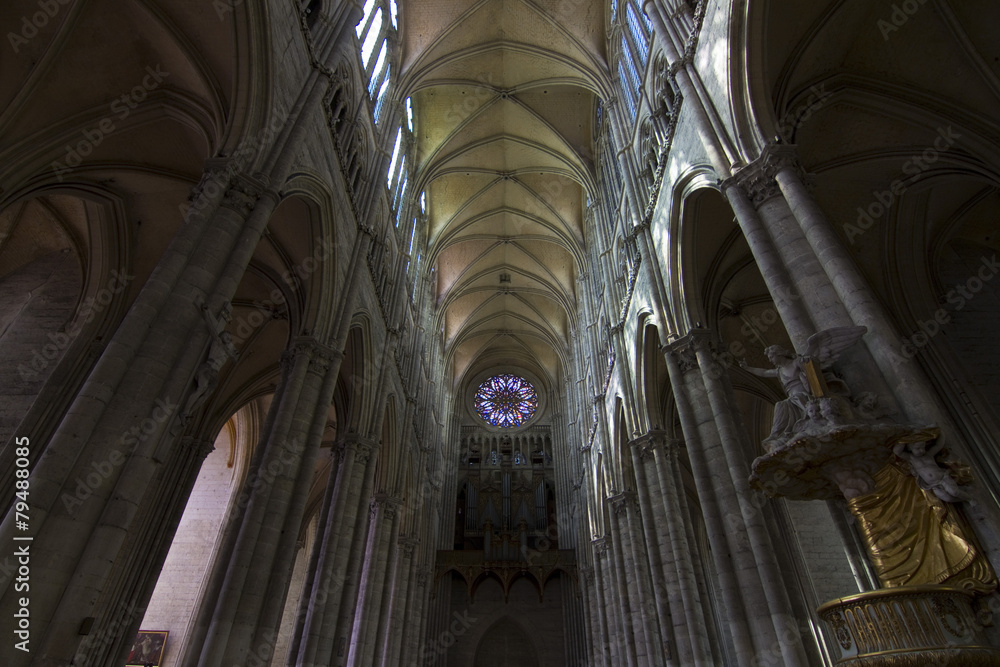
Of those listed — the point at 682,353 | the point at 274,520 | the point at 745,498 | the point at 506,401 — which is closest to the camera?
the point at 745,498

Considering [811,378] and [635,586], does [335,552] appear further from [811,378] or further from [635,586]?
[811,378]

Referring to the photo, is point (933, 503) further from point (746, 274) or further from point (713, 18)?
point (746, 274)

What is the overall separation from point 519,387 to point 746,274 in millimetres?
23024

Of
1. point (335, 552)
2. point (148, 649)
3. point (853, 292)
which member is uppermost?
point (853, 292)

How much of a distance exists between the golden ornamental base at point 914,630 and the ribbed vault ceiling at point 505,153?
1668 centimetres

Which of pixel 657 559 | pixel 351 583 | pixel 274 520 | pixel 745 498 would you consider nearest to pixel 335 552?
pixel 351 583

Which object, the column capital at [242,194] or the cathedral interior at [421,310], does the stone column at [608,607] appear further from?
the column capital at [242,194]

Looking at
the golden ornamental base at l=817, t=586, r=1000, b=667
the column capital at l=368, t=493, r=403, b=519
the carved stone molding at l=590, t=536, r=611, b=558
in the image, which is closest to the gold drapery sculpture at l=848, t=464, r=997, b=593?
the golden ornamental base at l=817, t=586, r=1000, b=667

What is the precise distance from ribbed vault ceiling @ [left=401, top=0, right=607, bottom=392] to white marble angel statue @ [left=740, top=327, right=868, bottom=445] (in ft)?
47.6

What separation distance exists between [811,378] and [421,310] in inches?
764

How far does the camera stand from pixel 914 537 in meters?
4.81

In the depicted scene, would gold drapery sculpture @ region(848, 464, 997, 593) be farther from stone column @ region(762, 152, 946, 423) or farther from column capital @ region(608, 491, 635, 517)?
column capital @ region(608, 491, 635, 517)

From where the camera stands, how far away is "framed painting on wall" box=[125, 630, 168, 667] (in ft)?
60.6

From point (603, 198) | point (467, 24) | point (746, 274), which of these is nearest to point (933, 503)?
point (746, 274)
